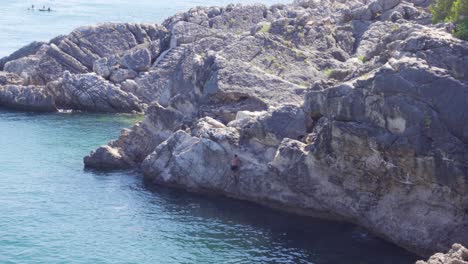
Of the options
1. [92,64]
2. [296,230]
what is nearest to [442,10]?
[296,230]

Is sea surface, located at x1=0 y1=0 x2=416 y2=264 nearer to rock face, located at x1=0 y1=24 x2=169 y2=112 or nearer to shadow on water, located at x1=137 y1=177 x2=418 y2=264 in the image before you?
shadow on water, located at x1=137 y1=177 x2=418 y2=264

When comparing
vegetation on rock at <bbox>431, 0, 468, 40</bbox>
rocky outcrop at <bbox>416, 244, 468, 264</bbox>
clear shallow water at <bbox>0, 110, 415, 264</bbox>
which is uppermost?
vegetation on rock at <bbox>431, 0, 468, 40</bbox>

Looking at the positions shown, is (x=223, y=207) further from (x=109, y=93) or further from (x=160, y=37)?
(x=160, y=37)

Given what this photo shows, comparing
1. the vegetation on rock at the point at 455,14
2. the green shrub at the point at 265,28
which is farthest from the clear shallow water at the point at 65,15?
the vegetation on rock at the point at 455,14

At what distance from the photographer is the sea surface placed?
43250mm

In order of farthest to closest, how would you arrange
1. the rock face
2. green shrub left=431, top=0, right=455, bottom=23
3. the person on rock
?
the rock face < green shrub left=431, top=0, right=455, bottom=23 < the person on rock

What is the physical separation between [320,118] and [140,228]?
42.8 ft

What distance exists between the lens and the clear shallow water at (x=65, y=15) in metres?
120

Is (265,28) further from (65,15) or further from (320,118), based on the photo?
(65,15)

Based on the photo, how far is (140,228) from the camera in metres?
47.3

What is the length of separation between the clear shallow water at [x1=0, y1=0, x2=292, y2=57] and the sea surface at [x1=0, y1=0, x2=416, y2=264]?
52158 mm

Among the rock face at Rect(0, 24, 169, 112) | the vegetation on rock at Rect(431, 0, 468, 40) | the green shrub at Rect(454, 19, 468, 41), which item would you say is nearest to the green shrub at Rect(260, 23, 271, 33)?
the vegetation on rock at Rect(431, 0, 468, 40)

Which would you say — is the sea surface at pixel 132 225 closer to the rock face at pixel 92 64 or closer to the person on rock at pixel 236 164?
the person on rock at pixel 236 164

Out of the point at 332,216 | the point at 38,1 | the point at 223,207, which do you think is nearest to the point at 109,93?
the point at 223,207
